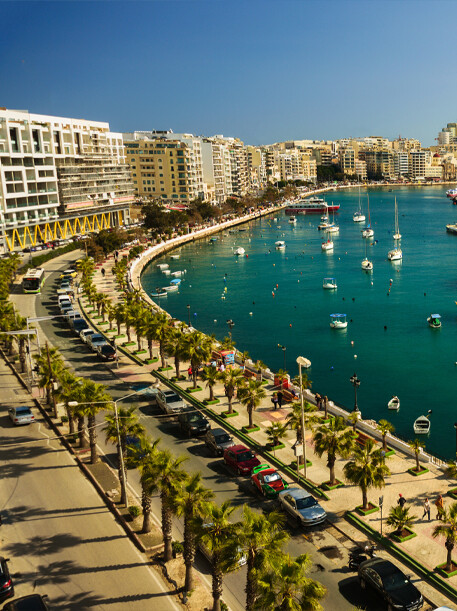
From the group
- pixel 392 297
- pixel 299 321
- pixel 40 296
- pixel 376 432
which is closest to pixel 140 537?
pixel 376 432

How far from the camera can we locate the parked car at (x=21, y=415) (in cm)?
3547

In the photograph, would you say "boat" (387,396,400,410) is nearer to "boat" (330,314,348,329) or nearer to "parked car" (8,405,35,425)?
"boat" (330,314,348,329)

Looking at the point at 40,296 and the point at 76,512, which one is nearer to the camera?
the point at 76,512

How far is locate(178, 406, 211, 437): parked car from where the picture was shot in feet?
110

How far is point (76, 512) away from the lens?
2589cm

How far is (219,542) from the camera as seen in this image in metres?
17.5

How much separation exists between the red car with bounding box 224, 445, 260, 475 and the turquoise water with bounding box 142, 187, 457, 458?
46.1 ft

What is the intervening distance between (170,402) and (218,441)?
22.7ft

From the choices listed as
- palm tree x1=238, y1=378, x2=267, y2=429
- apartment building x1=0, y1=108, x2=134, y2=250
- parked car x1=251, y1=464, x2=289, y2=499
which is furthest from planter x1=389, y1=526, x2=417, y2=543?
apartment building x1=0, y1=108, x2=134, y2=250

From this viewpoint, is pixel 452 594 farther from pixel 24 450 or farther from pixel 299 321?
pixel 299 321

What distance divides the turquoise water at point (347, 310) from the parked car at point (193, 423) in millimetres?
14264

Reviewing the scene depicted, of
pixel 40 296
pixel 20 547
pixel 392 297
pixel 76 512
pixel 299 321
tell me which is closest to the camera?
pixel 20 547

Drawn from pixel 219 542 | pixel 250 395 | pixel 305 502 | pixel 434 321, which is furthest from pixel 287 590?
pixel 434 321

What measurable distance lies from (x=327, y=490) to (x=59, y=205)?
107 metres
